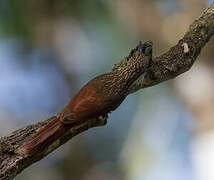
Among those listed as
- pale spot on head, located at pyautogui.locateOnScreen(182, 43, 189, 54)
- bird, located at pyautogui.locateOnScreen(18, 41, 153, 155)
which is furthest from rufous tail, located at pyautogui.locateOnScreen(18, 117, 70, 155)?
pale spot on head, located at pyautogui.locateOnScreen(182, 43, 189, 54)

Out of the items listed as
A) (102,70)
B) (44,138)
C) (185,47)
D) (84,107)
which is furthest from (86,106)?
(102,70)

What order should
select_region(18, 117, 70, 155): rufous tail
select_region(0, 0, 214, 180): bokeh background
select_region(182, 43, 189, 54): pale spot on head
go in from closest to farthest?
select_region(18, 117, 70, 155): rufous tail
select_region(182, 43, 189, 54): pale spot on head
select_region(0, 0, 214, 180): bokeh background

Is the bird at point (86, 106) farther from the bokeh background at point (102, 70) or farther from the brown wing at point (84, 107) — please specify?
the bokeh background at point (102, 70)

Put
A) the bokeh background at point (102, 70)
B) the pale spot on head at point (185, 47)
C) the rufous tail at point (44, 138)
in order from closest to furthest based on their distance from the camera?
1. the rufous tail at point (44, 138)
2. the pale spot on head at point (185, 47)
3. the bokeh background at point (102, 70)

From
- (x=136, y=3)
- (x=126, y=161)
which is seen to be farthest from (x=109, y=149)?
(x=136, y=3)

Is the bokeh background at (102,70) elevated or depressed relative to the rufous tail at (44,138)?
elevated

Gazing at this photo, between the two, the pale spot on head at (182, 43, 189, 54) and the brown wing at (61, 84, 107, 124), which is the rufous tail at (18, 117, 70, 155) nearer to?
the brown wing at (61, 84, 107, 124)

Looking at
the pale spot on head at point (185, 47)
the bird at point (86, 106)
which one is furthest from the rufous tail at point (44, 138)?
the pale spot on head at point (185, 47)
